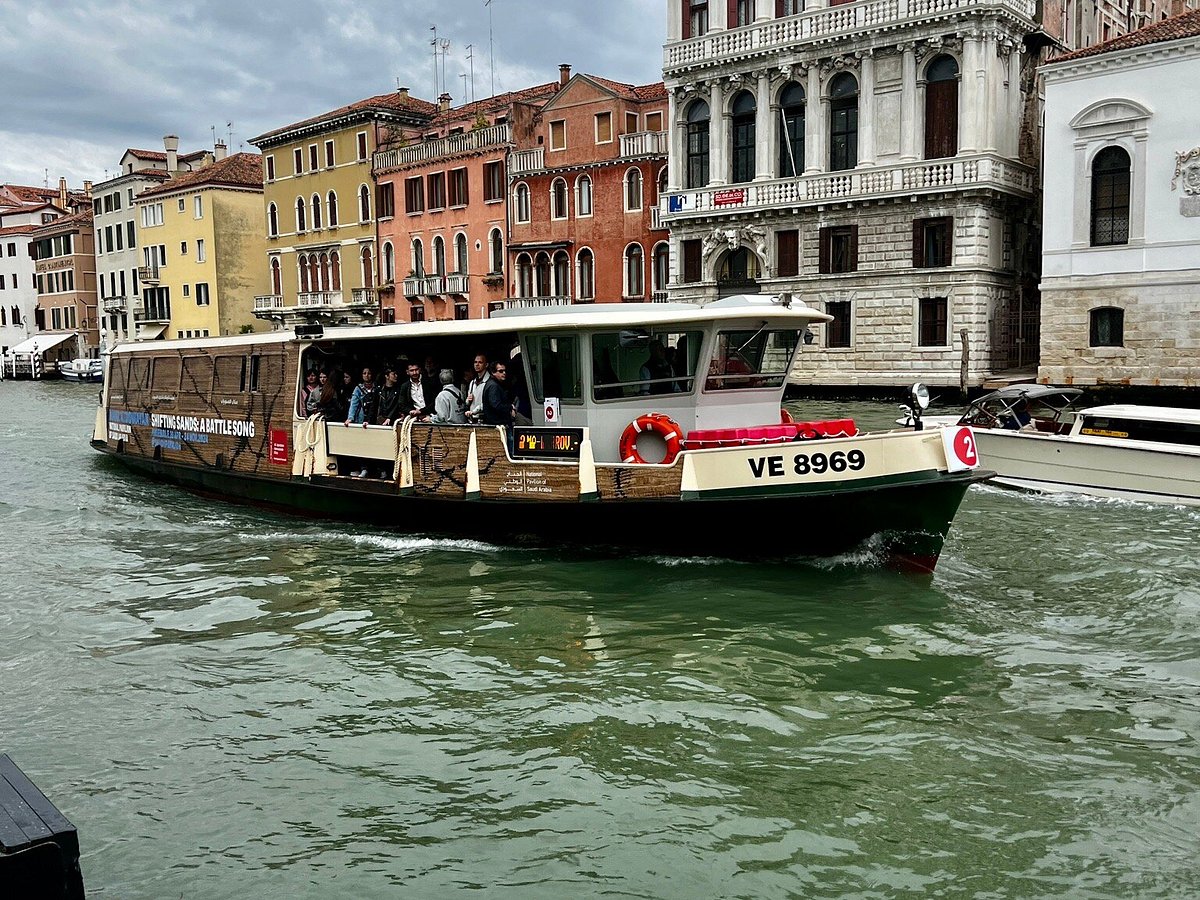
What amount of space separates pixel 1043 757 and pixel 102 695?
19.4ft

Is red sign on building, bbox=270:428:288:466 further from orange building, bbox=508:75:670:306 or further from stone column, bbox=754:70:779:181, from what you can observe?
orange building, bbox=508:75:670:306

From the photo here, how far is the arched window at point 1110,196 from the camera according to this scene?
25.3 metres

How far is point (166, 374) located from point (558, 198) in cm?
2309

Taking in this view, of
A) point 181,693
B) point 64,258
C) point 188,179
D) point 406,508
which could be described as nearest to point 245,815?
point 181,693

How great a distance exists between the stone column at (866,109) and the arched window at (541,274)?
12264 mm

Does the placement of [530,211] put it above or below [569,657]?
above

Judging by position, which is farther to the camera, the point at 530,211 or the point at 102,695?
the point at 530,211

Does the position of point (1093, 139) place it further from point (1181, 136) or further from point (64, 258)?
point (64, 258)

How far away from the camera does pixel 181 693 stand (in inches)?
296

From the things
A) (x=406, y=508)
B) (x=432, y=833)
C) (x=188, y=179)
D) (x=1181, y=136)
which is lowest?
(x=432, y=833)

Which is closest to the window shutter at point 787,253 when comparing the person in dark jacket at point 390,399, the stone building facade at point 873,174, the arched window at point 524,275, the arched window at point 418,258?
the stone building facade at point 873,174

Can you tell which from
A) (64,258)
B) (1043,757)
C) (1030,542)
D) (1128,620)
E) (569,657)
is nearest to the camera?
(1043,757)

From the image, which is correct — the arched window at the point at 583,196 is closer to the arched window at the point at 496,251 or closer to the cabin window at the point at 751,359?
the arched window at the point at 496,251

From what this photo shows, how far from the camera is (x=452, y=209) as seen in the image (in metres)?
41.8
